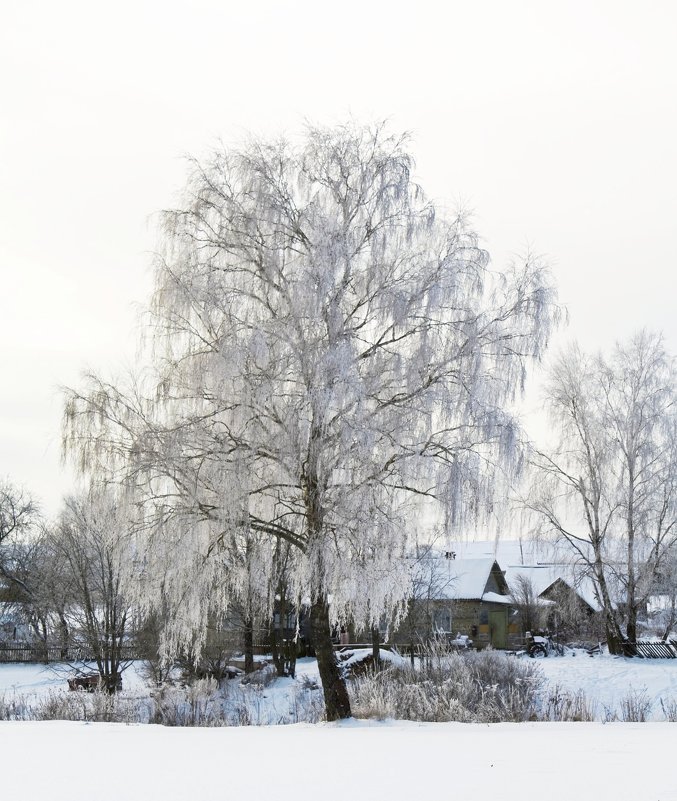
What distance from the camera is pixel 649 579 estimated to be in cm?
2931

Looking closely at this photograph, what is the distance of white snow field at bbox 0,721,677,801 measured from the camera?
617cm

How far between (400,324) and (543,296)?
8.09 ft

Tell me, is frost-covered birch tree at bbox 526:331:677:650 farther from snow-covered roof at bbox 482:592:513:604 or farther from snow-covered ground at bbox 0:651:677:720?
Answer: snow-covered roof at bbox 482:592:513:604

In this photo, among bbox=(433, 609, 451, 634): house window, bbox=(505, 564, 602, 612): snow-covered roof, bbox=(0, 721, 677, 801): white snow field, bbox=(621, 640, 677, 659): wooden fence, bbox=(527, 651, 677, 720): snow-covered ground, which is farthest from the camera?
bbox=(505, 564, 602, 612): snow-covered roof

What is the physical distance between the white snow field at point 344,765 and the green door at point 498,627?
36.2 meters

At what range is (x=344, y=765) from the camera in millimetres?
7562

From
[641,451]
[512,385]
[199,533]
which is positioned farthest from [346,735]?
[641,451]

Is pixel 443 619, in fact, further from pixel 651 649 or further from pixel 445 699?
pixel 445 699

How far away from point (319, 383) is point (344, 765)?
6269mm

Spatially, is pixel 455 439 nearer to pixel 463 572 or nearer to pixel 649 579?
pixel 649 579

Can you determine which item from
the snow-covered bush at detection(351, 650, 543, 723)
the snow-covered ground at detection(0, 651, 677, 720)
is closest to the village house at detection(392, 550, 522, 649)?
the snow-covered ground at detection(0, 651, 677, 720)

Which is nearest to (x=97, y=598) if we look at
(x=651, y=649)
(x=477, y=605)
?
(x=651, y=649)

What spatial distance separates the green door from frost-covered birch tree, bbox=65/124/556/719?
110 ft

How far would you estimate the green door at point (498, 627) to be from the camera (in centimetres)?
4594
